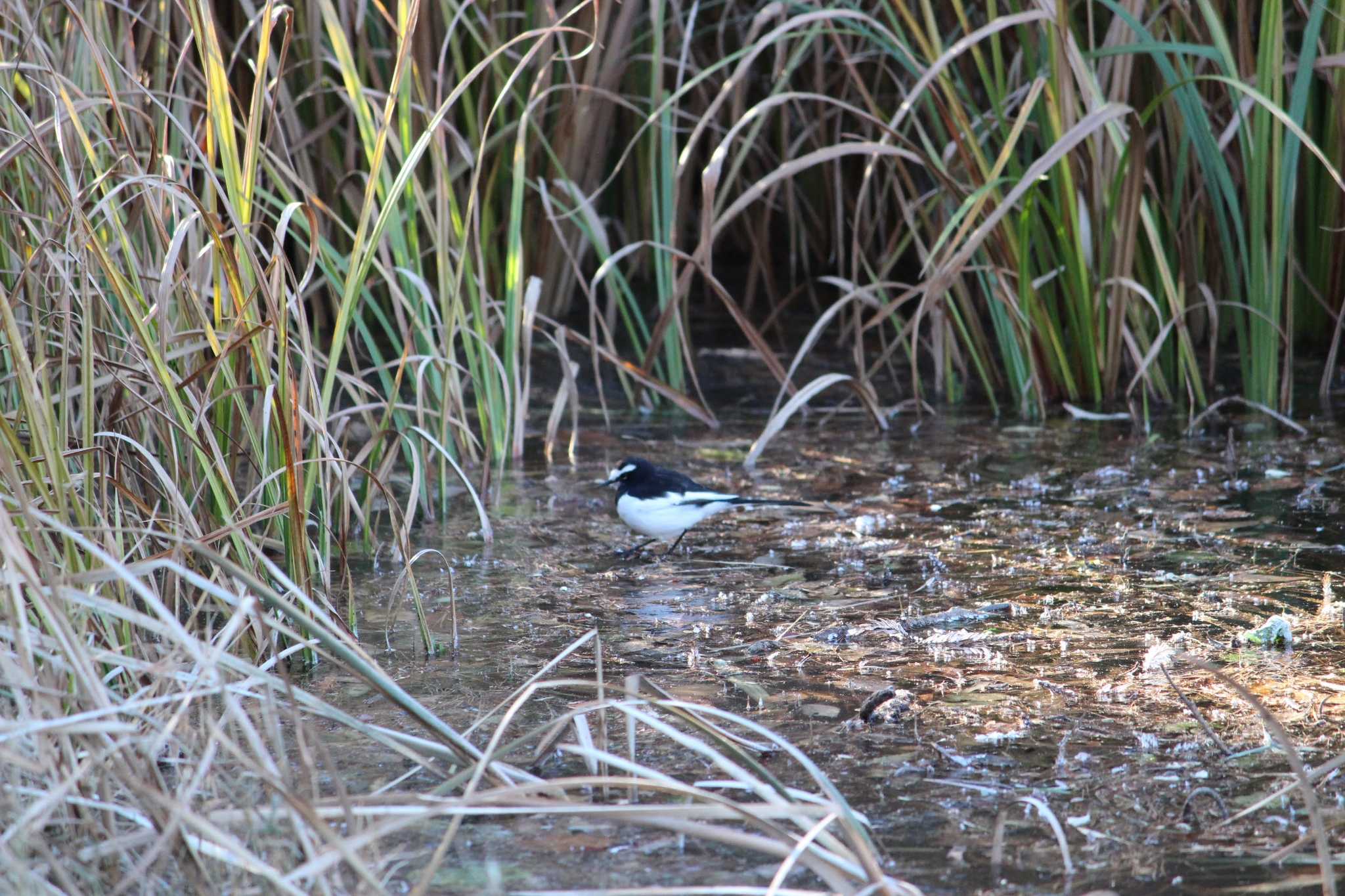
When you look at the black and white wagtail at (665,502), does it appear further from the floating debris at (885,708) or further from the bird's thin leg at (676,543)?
the floating debris at (885,708)

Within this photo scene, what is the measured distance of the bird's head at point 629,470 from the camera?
404 cm

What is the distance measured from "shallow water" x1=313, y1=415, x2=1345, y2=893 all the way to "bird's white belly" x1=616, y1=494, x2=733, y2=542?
88mm

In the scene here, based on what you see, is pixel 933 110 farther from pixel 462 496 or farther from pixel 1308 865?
pixel 1308 865

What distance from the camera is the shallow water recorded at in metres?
2.06

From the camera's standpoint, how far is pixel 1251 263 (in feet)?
14.9

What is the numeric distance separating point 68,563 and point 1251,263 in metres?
3.68

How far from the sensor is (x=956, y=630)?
118 inches

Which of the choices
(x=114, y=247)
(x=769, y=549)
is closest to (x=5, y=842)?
(x=114, y=247)

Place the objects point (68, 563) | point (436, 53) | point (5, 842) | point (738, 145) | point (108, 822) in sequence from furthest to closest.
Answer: point (738, 145)
point (436, 53)
point (68, 563)
point (108, 822)
point (5, 842)

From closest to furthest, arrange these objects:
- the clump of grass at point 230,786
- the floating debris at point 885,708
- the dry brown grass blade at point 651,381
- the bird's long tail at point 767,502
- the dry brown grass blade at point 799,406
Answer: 1. the clump of grass at point 230,786
2. the floating debris at point 885,708
3. the bird's long tail at point 767,502
4. the dry brown grass blade at point 799,406
5. the dry brown grass blade at point 651,381

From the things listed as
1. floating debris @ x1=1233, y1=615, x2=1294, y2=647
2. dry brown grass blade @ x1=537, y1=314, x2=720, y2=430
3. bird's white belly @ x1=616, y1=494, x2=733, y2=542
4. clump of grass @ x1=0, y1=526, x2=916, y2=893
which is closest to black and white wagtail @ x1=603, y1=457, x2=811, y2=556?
bird's white belly @ x1=616, y1=494, x2=733, y2=542

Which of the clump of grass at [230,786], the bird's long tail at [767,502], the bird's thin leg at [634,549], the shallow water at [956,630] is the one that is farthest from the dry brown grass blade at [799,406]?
the clump of grass at [230,786]

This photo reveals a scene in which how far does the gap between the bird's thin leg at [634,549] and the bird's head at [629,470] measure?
234 millimetres

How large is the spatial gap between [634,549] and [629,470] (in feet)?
1.00
